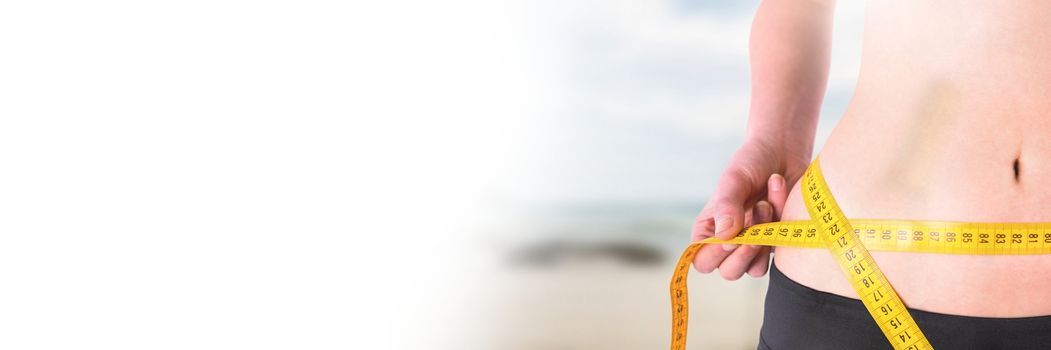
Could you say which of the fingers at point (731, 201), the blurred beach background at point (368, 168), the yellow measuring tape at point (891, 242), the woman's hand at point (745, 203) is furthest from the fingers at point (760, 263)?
the blurred beach background at point (368, 168)

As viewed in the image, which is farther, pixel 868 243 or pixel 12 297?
pixel 12 297

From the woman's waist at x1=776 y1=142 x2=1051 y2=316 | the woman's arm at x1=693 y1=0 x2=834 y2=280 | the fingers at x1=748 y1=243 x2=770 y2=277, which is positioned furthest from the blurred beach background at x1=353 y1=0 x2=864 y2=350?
the woman's waist at x1=776 y1=142 x2=1051 y2=316

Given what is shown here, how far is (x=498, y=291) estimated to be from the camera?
10.5 feet

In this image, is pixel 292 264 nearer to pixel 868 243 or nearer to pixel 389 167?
pixel 389 167

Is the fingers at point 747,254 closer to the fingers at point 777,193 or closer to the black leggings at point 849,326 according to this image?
the fingers at point 777,193

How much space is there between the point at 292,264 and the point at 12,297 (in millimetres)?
857

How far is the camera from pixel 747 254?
4.42 feet

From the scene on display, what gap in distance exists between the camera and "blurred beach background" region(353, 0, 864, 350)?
296 cm

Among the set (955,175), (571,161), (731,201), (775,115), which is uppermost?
(571,161)

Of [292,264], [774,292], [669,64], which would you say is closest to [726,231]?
[774,292]

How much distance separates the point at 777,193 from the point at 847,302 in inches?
13.3

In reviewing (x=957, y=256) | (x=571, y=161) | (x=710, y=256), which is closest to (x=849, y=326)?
(x=957, y=256)

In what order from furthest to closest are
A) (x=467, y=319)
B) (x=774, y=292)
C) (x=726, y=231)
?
(x=467, y=319)
(x=726, y=231)
(x=774, y=292)

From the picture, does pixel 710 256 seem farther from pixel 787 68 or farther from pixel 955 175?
pixel 955 175
